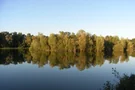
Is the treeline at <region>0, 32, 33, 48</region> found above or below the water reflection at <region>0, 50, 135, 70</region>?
above

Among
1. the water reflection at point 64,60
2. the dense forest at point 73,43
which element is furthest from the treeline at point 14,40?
the water reflection at point 64,60

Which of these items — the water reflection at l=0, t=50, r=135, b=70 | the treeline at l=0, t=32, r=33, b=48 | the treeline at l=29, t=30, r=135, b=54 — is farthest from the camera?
the treeline at l=0, t=32, r=33, b=48

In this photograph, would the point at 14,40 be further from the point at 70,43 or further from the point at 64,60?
the point at 64,60

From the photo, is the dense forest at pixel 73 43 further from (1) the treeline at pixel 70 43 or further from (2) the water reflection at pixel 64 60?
(2) the water reflection at pixel 64 60

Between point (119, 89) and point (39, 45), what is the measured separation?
50.3m

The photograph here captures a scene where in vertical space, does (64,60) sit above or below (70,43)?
below

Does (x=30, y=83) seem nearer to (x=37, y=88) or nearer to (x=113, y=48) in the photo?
(x=37, y=88)

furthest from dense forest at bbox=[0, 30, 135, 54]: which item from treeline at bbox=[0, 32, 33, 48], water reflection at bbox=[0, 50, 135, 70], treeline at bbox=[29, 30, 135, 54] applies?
water reflection at bbox=[0, 50, 135, 70]

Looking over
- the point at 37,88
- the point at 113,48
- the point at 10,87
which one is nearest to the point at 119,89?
the point at 37,88

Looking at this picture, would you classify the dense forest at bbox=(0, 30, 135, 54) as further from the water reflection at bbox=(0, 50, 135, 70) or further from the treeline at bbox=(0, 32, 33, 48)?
the water reflection at bbox=(0, 50, 135, 70)

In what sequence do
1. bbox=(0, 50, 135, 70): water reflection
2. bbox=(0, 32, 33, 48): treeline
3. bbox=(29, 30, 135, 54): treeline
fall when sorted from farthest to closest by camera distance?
1. bbox=(0, 32, 33, 48): treeline
2. bbox=(29, 30, 135, 54): treeline
3. bbox=(0, 50, 135, 70): water reflection

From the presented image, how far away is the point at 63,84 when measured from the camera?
1480 centimetres

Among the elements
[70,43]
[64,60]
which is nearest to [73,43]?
[70,43]

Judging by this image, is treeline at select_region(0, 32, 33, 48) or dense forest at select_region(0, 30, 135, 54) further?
treeline at select_region(0, 32, 33, 48)
